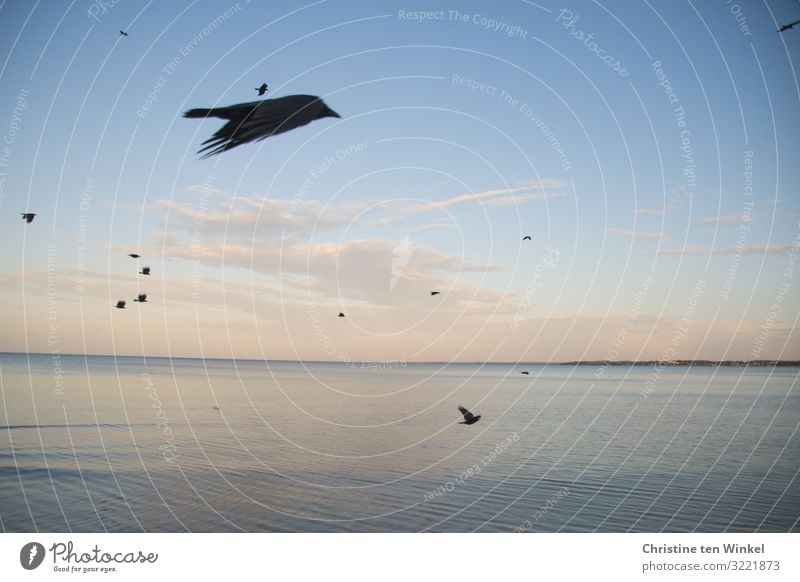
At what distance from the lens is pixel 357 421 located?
3058 cm

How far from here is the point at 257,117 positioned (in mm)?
6691

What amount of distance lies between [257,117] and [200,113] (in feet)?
3.19

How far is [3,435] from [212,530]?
44.0 feet

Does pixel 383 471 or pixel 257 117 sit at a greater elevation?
pixel 257 117

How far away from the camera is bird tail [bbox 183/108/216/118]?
577 cm

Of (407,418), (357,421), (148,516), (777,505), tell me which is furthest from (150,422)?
(777,505)
